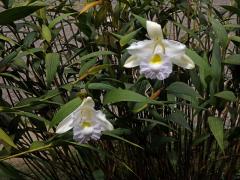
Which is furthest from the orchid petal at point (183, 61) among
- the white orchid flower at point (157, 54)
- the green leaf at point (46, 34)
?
the green leaf at point (46, 34)

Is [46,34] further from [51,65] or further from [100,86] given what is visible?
[100,86]

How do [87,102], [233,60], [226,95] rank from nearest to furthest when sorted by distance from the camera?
[87,102]
[226,95]
[233,60]

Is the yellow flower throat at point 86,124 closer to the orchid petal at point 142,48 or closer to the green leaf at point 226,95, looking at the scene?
the orchid petal at point 142,48

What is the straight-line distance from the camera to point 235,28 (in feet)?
5.60

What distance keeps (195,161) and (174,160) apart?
0.21 meters

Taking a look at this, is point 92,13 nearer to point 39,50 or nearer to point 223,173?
point 39,50

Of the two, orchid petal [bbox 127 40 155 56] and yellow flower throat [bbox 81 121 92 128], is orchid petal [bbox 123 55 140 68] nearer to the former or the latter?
orchid petal [bbox 127 40 155 56]

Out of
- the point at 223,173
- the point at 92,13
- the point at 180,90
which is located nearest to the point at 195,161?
the point at 223,173

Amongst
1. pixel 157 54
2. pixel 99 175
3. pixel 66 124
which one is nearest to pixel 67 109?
pixel 66 124

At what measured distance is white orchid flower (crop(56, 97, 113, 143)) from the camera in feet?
3.97

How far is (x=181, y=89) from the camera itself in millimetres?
1408

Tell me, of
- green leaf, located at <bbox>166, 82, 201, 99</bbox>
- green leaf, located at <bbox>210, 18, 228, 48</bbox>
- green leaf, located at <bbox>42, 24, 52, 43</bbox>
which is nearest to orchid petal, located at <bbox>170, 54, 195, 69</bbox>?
green leaf, located at <bbox>166, 82, 201, 99</bbox>

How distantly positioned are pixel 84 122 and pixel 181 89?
32 cm

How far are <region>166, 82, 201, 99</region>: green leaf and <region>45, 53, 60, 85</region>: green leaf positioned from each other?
0.34 metres
